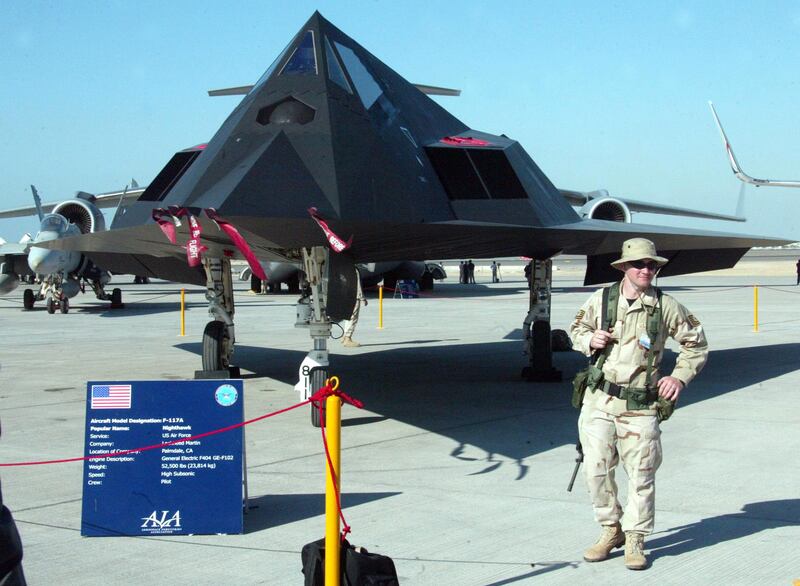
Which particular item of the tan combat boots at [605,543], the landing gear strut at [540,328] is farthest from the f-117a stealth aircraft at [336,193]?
the tan combat boots at [605,543]

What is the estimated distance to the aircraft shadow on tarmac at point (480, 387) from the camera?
27.9ft

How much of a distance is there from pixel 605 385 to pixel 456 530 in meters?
1.30

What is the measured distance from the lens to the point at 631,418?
5.18 metres

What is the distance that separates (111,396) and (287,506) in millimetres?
1402

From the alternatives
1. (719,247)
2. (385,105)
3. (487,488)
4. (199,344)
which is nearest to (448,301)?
(199,344)

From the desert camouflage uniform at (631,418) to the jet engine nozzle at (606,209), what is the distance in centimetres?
2768

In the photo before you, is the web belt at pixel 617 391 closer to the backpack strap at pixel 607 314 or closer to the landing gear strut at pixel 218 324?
the backpack strap at pixel 607 314

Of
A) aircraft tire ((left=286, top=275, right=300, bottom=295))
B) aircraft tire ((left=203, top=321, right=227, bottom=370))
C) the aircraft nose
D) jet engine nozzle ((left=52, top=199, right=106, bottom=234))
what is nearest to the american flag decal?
aircraft tire ((left=203, top=321, right=227, bottom=370))

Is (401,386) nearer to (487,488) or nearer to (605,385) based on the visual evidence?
(487,488)

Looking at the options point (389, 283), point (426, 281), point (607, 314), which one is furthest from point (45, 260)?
point (607, 314)

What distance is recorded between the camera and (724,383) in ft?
40.3

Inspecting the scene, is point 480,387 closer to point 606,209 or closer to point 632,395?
point 632,395

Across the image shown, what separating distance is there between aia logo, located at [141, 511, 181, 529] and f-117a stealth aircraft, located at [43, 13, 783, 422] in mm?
2402

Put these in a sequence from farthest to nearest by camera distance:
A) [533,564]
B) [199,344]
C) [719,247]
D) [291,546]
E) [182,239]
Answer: [199,344]
[719,247]
[182,239]
[291,546]
[533,564]
